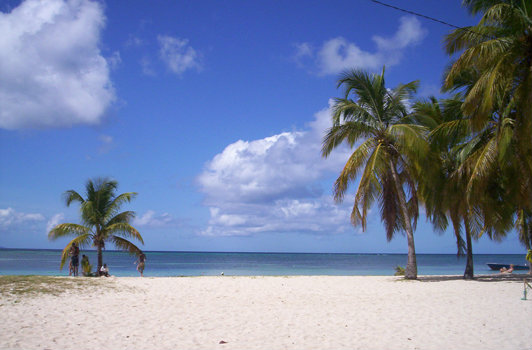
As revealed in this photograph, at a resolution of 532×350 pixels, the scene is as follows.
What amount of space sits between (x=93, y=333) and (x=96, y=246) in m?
12.4

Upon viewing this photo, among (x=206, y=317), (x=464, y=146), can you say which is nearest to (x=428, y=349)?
(x=206, y=317)

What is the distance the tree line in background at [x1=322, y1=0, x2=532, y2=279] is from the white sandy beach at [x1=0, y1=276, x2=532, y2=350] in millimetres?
3873

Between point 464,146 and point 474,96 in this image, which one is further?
point 464,146

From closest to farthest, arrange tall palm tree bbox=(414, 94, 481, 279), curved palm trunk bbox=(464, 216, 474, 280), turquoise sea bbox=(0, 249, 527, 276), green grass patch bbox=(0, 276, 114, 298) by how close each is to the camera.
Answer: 1. green grass patch bbox=(0, 276, 114, 298)
2. tall palm tree bbox=(414, 94, 481, 279)
3. curved palm trunk bbox=(464, 216, 474, 280)
4. turquoise sea bbox=(0, 249, 527, 276)

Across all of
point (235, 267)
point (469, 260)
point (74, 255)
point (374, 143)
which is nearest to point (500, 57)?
point (374, 143)

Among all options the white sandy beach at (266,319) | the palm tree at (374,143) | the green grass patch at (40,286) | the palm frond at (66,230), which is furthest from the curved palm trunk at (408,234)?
the palm frond at (66,230)

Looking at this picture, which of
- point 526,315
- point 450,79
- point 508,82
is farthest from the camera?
point 450,79

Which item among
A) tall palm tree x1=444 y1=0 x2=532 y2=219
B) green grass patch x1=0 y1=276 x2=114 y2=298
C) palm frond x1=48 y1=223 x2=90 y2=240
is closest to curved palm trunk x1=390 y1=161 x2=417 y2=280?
tall palm tree x1=444 y1=0 x2=532 y2=219

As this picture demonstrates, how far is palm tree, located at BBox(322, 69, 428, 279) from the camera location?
15.4 m

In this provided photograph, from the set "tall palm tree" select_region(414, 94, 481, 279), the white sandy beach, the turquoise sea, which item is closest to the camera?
the white sandy beach

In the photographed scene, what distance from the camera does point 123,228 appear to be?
18078mm

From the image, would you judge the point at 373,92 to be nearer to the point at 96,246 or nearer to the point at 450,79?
the point at 450,79

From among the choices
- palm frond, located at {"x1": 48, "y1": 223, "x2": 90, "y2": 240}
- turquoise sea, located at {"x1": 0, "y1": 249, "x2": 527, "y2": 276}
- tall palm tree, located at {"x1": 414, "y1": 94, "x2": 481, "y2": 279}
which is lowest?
turquoise sea, located at {"x1": 0, "y1": 249, "x2": 527, "y2": 276}

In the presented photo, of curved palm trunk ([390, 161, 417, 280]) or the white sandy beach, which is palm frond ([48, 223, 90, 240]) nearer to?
the white sandy beach
